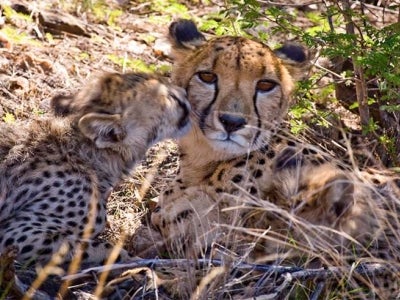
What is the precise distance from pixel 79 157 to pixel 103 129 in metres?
0.23

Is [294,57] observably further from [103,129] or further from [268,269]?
[268,269]

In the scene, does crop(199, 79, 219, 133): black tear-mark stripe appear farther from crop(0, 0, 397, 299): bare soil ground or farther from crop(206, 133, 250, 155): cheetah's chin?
crop(0, 0, 397, 299): bare soil ground

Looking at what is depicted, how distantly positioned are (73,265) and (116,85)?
968 mm

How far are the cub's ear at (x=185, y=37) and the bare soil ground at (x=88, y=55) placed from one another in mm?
267

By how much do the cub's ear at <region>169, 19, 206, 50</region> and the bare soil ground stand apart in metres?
0.27

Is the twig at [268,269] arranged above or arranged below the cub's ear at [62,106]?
below

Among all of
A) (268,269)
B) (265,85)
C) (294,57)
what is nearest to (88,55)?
(294,57)

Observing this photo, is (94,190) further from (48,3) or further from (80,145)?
(48,3)

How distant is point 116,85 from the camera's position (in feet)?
14.6

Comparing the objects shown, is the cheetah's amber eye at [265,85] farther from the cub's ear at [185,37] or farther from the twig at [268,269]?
the twig at [268,269]

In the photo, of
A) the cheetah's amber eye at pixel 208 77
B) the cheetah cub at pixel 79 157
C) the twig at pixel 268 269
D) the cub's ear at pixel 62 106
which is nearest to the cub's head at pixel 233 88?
the cheetah's amber eye at pixel 208 77

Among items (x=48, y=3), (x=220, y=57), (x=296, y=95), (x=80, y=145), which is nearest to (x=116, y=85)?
(x=80, y=145)

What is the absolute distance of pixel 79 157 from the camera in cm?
446

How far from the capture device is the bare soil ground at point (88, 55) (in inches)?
219
